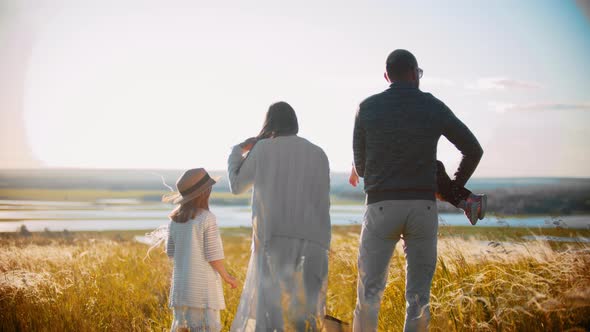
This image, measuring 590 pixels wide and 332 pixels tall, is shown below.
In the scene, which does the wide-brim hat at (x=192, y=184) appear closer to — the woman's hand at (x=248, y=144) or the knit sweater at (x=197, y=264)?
the knit sweater at (x=197, y=264)

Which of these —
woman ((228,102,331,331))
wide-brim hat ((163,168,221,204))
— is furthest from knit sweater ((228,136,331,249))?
wide-brim hat ((163,168,221,204))

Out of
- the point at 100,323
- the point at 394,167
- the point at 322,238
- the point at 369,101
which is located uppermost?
the point at 369,101

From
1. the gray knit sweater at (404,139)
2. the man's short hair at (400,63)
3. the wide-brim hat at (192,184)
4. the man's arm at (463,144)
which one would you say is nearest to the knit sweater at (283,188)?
the gray knit sweater at (404,139)

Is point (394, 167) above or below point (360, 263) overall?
above

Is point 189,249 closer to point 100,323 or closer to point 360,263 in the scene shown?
point 360,263

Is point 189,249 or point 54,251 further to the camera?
point 54,251

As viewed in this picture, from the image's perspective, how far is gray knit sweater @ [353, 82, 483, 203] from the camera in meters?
4.00

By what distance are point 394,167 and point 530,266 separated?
7.32ft

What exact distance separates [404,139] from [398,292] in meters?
2.31

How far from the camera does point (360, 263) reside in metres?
4.18

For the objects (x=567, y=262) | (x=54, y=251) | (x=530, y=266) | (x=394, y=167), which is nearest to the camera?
(x=394, y=167)

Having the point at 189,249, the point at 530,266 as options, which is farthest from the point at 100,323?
the point at 530,266

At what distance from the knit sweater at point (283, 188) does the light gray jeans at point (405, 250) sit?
0.37 m

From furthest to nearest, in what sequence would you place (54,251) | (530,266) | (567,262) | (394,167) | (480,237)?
(54,251), (480,237), (530,266), (567,262), (394,167)
